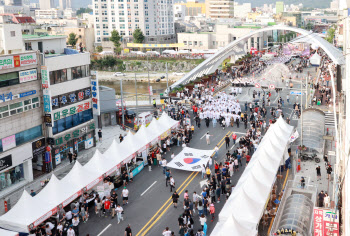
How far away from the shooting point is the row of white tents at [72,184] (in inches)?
789

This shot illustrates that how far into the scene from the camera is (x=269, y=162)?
82.3 ft

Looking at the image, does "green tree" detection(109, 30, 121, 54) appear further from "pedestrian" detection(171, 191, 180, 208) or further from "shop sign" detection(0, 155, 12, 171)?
"pedestrian" detection(171, 191, 180, 208)

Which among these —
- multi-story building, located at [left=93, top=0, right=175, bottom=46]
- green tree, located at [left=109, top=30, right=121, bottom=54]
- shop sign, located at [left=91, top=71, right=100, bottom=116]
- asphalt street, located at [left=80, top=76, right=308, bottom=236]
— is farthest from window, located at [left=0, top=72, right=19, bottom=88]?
multi-story building, located at [left=93, top=0, right=175, bottom=46]

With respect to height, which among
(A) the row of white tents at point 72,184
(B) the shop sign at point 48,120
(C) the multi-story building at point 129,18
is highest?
(C) the multi-story building at point 129,18

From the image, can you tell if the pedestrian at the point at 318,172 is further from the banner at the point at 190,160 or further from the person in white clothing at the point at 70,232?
the person in white clothing at the point at 70,232

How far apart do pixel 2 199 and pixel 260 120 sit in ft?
75.4

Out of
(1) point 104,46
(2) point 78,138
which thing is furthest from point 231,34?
(2) point 78,138

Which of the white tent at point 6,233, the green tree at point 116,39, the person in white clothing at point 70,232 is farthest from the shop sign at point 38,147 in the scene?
the green tree at point 116,39

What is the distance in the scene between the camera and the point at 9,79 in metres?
26.8

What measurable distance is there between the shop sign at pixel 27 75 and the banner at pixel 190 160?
36.1 ft

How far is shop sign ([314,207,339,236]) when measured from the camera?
15539mm

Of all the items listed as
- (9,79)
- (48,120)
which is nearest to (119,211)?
(48,120)

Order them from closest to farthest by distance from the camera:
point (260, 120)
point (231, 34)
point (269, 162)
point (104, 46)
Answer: point (269, 162) < point (260, 120) < point (231, 34) < point (104, 46)

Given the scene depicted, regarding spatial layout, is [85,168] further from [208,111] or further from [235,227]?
[208,111]
